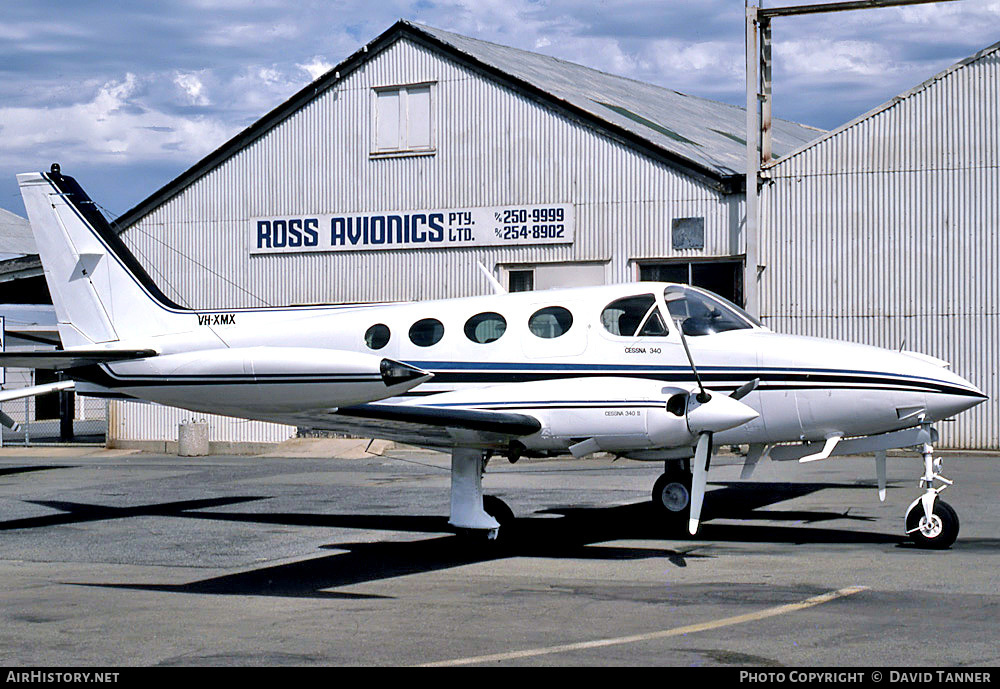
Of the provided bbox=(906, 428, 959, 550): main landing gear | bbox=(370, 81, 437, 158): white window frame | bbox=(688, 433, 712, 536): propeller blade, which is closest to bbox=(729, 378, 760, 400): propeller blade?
bbox=(688, 433, 712, 536): propeller blade

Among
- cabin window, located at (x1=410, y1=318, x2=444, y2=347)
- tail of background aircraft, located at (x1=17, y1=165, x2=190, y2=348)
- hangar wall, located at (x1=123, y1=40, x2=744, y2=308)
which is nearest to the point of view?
cabin window, located at (x1=410, y1=318, x2=444, y2=347)

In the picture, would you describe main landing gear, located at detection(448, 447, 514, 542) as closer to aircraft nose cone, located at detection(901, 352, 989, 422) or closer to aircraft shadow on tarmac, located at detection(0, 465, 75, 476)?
aircraft nose cone, located at detection(901, 352, 989, 422)

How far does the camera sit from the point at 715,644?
8.07 m

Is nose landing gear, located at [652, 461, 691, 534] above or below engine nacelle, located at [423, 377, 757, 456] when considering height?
below

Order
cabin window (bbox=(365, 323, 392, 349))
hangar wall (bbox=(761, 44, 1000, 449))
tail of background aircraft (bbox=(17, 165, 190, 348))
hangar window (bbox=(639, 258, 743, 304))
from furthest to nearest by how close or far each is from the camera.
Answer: hangar window (bbox=(639, 258, 743, 304)) → hangar wall (bbox=(761, 44, 1000, 449)) → tail of background aircraft (bbox=(17, 165, 190, 348)) → cabin window (bbox=(365, 323, 392, 349))

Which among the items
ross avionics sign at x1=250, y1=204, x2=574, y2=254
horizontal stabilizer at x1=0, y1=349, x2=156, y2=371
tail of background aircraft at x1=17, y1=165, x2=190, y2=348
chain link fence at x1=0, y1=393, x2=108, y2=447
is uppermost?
ross avionics sign at x1=250, y1=204, x2=574, y2=254

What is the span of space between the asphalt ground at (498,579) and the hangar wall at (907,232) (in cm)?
677

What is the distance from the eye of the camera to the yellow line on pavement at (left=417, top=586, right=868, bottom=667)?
7805 millimetres

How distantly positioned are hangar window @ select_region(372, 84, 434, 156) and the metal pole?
8.97m

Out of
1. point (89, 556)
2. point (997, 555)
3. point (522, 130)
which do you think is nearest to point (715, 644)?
point (997, 555)

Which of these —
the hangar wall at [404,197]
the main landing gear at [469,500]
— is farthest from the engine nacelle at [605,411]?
the hangar wall at [404,197]

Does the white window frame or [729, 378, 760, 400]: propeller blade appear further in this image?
the white window frame

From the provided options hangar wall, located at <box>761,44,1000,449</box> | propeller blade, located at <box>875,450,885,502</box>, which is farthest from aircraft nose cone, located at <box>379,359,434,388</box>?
hangar wall, located at <box>761,44,1000,449</box>

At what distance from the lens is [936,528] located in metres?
12.3
